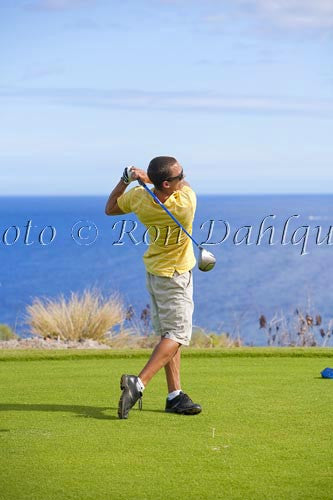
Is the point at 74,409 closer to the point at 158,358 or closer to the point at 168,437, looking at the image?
the point at 158,358

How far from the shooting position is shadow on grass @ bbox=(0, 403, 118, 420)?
591 cm

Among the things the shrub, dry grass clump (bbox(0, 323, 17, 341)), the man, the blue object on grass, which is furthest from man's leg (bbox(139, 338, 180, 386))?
the shrub

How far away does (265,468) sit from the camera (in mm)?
4660

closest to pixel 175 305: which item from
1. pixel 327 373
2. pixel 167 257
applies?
pixel 167 257

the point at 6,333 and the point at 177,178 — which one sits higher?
the point at 177,178

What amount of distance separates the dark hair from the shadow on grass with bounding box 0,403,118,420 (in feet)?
4.59

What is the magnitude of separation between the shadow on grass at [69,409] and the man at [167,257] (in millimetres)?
326

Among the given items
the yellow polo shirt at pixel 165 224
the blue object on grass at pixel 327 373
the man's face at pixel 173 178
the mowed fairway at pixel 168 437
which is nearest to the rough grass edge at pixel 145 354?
the mowed fairway at pixel 168 437

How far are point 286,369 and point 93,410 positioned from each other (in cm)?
209

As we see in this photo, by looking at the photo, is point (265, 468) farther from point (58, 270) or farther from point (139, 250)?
point (139, 250)

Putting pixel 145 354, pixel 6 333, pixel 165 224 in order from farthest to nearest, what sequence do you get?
1. pixel 6 333
2. pixel 145 354
3. pixel 165 224

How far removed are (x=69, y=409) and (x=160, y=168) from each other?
1568mm

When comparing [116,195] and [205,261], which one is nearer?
[205,261]

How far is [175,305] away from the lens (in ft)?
19.6
